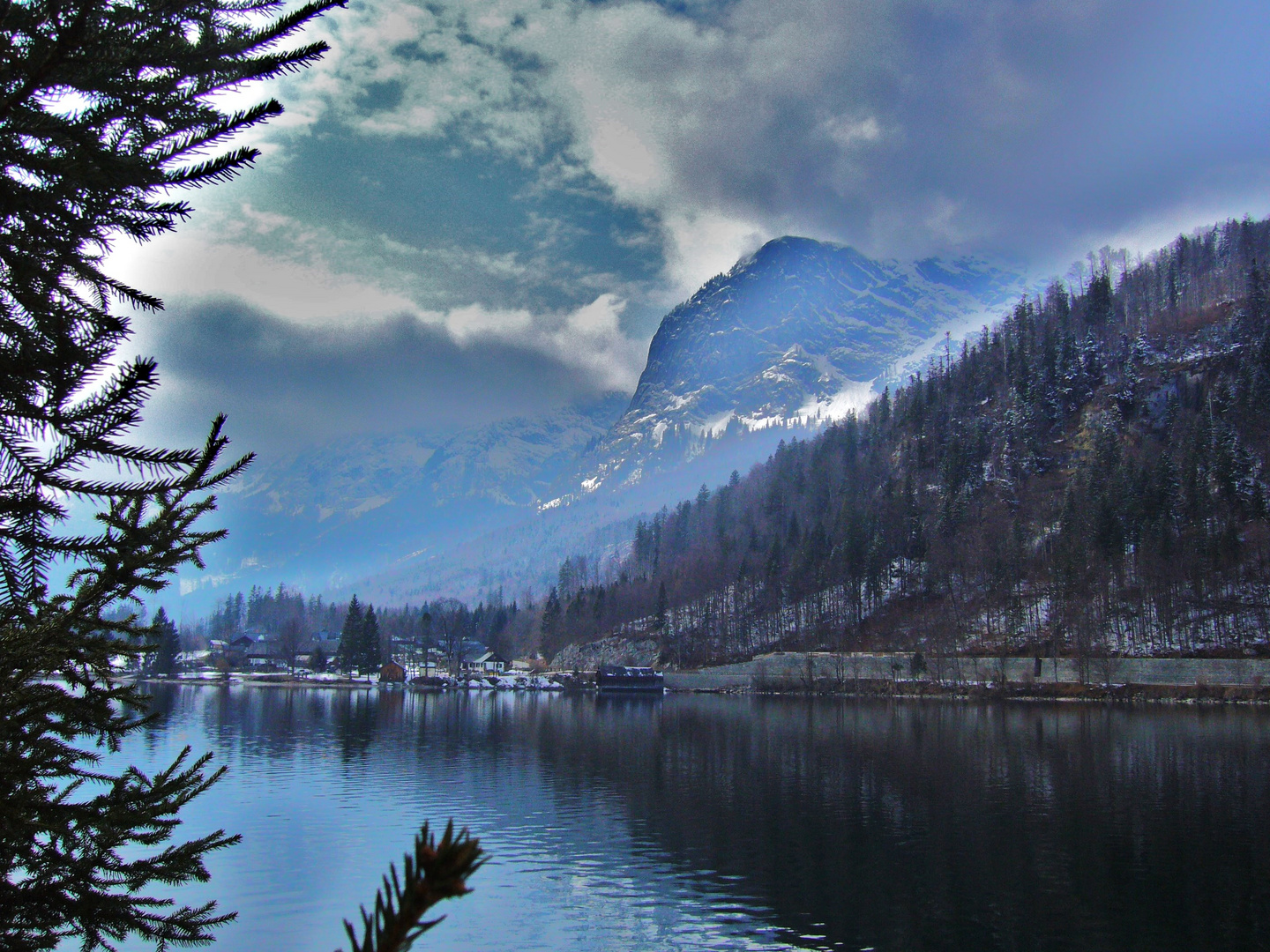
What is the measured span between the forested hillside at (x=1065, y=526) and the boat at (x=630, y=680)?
685 inches

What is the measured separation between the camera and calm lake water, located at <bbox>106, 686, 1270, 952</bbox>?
26438 mm

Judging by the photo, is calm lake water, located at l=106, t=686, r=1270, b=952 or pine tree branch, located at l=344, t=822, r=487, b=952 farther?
calm lake water, located at l=106, t=686, r=1270, b=952

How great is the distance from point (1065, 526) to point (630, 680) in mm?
79815

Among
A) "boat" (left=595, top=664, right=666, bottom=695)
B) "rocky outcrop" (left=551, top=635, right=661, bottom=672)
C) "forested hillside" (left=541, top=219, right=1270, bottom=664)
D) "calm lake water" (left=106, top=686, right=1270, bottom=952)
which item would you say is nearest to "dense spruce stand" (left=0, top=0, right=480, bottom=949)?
"calm lake water" (left=106, top=686, right=1270, bottom=952)

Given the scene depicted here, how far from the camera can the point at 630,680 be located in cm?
15175

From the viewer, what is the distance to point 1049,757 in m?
57.4

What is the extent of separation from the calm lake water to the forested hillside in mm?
49464

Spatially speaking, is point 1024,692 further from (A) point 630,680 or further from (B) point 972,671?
(A) point 630,680

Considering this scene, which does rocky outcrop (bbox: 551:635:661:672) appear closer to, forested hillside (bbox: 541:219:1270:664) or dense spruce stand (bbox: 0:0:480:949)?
forested hillside (bbox: 541:219:1270:664)

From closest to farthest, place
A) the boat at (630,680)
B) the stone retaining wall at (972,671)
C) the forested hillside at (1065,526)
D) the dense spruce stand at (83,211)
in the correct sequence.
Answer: the dense spruce stand at (83,211)
the stone retaining wall at (972,671)
the forested hillside at (1065,526)
the boat at (630,680)

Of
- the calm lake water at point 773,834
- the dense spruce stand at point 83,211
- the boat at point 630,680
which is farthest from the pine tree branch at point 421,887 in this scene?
the boat at point 630,680

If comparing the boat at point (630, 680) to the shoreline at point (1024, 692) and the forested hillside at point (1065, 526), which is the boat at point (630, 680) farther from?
the forested hillside at point (1065, 526)

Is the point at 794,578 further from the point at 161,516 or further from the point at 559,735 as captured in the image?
the point at 161,516

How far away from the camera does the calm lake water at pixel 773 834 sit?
26438mm
